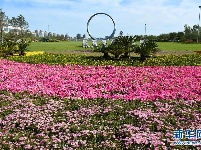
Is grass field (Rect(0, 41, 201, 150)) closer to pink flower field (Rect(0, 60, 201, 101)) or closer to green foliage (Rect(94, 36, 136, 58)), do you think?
pink flower field (Rect(0, 60, 201, 101))

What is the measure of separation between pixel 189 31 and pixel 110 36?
6596 centimetres

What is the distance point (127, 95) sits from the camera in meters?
13.6

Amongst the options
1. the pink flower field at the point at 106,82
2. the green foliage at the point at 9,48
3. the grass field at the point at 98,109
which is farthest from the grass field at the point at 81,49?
the grass field at the point at 98,109

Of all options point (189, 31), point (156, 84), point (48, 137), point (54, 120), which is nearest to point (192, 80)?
point (156, 84)

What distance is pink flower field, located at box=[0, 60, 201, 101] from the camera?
13.8 m

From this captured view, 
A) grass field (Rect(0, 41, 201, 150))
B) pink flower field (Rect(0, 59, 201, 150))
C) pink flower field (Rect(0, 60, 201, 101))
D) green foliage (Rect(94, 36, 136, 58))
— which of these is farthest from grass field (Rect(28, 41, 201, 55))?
pink flower field (Rect(0, 59, 201, 150))

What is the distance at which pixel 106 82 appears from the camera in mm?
16094

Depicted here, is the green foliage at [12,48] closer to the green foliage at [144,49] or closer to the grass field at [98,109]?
the green foliage at [144,49]

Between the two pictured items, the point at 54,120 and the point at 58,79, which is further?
the point at 58,79

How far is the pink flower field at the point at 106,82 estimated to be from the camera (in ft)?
→ 45.2

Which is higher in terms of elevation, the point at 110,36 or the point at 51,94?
the point at 110,36

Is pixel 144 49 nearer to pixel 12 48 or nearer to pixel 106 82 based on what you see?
pixel 106 82

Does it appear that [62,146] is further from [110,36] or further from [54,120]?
[110,36]

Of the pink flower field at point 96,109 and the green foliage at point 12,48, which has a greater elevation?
the green foliage at point 12,48
